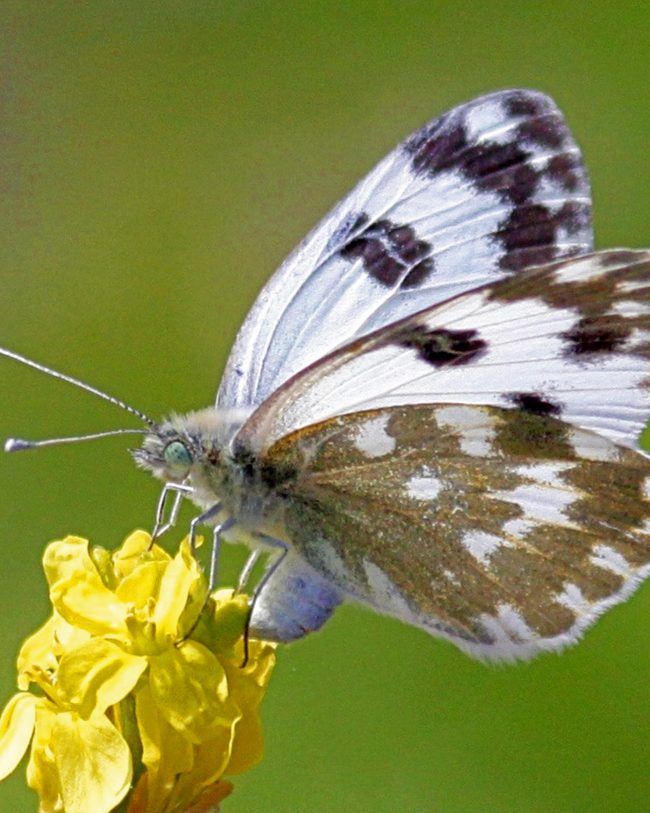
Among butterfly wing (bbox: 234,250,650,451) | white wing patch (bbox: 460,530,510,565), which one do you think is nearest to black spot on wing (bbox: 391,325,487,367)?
butterfly wing (bbox: 234,250,650,451)

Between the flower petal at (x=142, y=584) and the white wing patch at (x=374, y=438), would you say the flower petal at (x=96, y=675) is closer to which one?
the flower petal at (x=142, y=584)

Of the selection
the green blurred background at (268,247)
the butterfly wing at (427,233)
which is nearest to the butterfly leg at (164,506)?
the butterfly wing at (427,233)

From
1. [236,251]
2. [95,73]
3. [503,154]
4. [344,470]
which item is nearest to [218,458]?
[344,470]

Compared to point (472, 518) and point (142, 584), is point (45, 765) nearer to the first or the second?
point (142, 584)

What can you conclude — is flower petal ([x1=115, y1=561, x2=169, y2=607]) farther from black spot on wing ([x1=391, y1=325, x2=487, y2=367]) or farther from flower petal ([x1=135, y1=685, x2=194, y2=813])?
black spot on wing ([x1=391, y1=325, x2=487, y2=367])

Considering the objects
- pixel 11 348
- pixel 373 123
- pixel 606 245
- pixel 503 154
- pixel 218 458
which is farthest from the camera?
pixel 373 123

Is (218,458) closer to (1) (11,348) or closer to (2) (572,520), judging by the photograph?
(2) (572,520)
